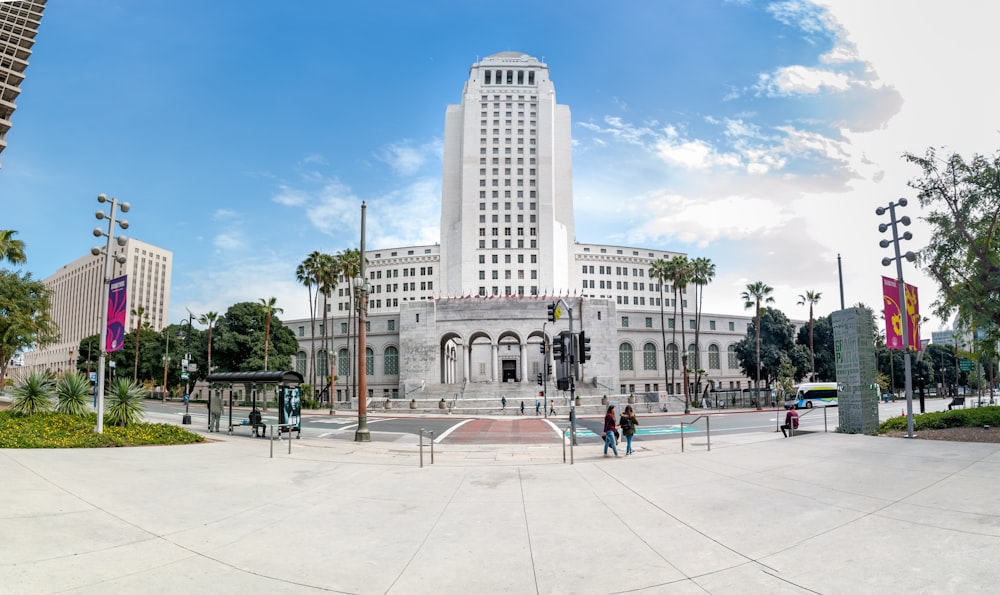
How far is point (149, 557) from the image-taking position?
6.10 meters

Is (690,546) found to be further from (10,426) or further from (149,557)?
(10,426)

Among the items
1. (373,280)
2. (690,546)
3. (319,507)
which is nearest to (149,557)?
(319,507)

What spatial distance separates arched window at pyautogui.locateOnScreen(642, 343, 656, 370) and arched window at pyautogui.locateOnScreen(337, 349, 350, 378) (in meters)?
46.0

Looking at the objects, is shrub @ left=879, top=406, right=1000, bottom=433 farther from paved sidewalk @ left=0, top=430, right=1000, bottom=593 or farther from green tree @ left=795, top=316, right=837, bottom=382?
green tree @ left=795, top=316, right=837, bottom=382

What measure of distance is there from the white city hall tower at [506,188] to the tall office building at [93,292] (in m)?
97.5

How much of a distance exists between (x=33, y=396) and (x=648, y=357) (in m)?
74.4

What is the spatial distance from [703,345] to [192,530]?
85925 millimetres

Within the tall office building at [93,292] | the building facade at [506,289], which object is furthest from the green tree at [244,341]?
the tall office building at [93,292]

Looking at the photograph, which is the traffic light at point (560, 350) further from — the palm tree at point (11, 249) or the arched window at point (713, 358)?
the arched window at point (713, 358)

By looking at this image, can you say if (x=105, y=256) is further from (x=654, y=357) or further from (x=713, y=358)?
(x=713, y=358)

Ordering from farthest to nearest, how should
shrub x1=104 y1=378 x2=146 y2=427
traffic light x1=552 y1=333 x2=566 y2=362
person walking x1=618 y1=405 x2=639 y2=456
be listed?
traffic light x1=552 y1=333 x2=566 y2=362
shrub x1=104 y1=378 x2=146 y2=427
person walking x1=618 y1=405 x2=639 y2=456

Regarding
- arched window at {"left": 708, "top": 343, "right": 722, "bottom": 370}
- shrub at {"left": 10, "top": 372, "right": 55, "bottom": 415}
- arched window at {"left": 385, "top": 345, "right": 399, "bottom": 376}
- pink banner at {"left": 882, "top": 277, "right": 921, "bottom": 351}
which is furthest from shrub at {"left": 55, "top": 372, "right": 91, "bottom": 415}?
arched window at {"left": 708, "top": 343, "right": 722, "bottom": 370}

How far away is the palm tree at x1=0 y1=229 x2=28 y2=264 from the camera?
2930cm

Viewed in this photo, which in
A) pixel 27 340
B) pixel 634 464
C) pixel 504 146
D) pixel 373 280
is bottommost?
pixel 634 464
